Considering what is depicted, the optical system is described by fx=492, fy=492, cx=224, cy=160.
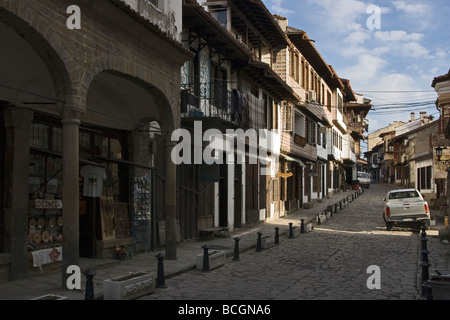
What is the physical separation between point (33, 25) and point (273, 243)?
10.9 metres

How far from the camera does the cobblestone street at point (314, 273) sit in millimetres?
8664

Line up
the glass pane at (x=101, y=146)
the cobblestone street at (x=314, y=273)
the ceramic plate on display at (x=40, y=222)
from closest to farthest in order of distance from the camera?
1. the cobblestone street at (x=314, y=273)
2. the ceramic plate on display at (x=40, y=222)
3. the glass pane at (x=101, y=146)

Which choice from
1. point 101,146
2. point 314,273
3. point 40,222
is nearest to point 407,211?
point 314,273

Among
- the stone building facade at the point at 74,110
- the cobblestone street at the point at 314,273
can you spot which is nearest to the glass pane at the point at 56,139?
the stone building facade at the point at 74,110

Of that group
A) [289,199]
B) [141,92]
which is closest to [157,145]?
[141,92]

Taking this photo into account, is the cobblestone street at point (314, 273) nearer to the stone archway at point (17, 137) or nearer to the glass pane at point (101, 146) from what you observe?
the stone archway at point (17, 137)

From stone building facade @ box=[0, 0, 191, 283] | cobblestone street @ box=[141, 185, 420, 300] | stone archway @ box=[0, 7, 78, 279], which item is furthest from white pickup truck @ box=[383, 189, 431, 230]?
stone archway @ box=[0, 7, 78, 279]

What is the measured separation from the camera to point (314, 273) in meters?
10.9

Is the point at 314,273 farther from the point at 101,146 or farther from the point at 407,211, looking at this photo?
the point at 407,211

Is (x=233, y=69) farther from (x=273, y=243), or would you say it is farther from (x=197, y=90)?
(x=273, y=243)

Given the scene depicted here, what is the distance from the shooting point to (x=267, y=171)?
84.5ft

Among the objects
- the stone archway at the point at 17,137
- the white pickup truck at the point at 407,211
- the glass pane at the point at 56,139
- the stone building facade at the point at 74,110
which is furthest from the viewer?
the white pickup truck at the point at 407,211

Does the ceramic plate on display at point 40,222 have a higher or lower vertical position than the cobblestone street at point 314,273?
higher
